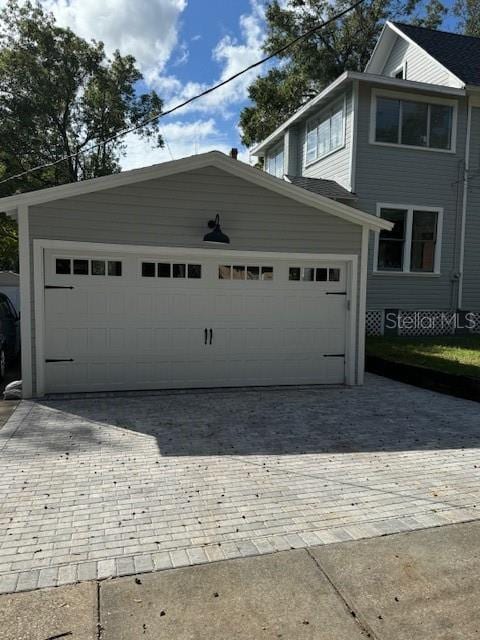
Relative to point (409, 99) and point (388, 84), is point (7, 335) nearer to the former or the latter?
point (388, 84)

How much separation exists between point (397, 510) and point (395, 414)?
3.01 meters

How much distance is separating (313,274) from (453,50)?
36.8ft

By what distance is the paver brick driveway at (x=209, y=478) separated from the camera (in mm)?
3098

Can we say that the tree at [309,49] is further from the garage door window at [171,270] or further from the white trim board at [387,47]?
the garage door window at [171,270]

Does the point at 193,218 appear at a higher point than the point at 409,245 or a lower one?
lower

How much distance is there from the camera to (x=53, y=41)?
21500 mm

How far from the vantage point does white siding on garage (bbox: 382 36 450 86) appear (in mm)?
13820

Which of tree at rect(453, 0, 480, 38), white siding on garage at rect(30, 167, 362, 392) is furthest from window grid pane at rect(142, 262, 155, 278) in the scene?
tree at rect(453, 0, 480, 38)

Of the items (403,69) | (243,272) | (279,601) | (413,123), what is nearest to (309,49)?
(403,69)

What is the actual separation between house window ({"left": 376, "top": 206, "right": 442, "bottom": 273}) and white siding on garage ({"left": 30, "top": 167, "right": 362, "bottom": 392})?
5525 millimetres

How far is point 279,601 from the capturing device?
2545mm

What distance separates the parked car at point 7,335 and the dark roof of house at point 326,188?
726cm

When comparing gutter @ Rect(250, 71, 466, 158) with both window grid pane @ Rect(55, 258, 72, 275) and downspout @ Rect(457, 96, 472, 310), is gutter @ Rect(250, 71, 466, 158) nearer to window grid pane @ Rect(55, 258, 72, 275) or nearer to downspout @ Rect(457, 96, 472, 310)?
downspout @ Rect(457, 96, 472, 310)

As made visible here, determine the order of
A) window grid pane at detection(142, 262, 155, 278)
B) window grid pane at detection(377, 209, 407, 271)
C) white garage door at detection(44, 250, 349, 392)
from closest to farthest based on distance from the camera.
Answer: white garage door at detection(44, 250, 349, 392) → window grid pane at detection(142, 262, 155, 278) → window grid pane at detection(377, 209, 407, 271)
